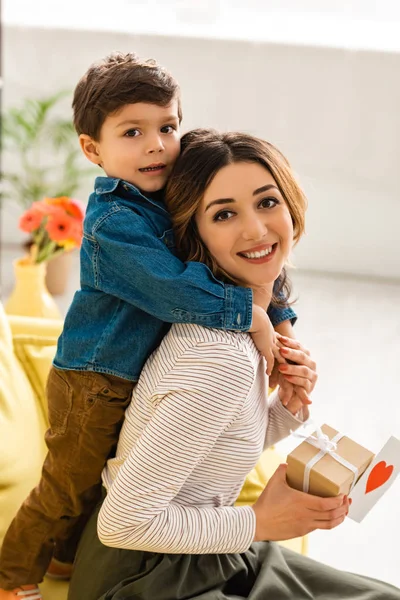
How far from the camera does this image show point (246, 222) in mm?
1354

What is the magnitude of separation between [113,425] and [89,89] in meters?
0.65

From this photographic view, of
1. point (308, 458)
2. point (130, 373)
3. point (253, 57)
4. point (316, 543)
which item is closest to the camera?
point (308, 458)

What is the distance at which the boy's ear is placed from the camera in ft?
5.12

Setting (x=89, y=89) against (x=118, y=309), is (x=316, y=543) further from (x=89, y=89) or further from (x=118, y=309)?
(x=89, y=89)

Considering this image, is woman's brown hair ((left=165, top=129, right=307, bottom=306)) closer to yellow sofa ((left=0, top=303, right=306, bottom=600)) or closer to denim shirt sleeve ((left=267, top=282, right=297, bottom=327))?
denim shirt sleeve ((left=267, top=282, right=297, bottom=327))

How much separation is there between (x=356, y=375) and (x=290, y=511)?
2.31 metres

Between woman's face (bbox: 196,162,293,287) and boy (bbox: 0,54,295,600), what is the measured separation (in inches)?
2.1

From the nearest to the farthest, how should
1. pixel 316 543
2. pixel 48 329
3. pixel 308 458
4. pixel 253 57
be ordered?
pixel 308 458 → pixel 48 329 → pixel 316 543 → pixel 253 57

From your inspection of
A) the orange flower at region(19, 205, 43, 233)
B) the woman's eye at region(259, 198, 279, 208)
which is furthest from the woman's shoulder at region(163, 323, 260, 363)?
the orange flower at region(19, 205, 43, 233)

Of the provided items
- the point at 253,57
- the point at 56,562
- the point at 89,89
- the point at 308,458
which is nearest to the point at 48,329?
the point at 56,562

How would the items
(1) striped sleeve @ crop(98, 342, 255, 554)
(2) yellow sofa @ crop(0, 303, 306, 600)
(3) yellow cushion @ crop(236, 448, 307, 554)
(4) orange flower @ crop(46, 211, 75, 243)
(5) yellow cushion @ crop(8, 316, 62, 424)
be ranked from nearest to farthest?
(1) striped sleeve @ crop(98, 342, 255, 554) → (2) yellow sofa @ crop(0, 303, 306, 600) → (3) yellow cushion @ crop(236, 448, 307, 554) → (5) yellow cushion @ crop(8, 316, 62, 424) → (4) orange flower @ crop(46, 211, 75, 243)

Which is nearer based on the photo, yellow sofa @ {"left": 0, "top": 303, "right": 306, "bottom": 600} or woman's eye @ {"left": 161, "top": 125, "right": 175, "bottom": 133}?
woman's eye @ {"left": 161, "top": 125, "right": 175, "bottom": 133}

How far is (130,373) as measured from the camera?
1.44 m

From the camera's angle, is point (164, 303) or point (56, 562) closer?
point (164, 303)
